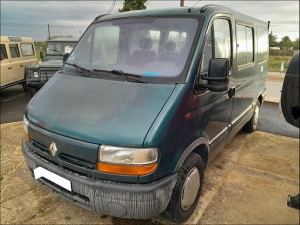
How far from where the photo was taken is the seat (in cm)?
260

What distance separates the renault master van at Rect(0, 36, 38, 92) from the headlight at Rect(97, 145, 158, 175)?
7.71m

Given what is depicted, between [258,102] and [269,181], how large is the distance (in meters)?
2.22

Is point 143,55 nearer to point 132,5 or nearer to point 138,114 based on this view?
point 138,114

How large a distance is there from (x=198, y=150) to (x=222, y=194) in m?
0.78

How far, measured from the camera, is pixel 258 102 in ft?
16.8

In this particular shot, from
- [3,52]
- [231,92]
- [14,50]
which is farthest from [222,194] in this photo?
[14,50]

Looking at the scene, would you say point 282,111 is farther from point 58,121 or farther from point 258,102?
point 258,102

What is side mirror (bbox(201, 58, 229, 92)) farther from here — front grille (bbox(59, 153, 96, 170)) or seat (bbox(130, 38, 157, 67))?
front grille (bbox(59, 153, 96, 170))

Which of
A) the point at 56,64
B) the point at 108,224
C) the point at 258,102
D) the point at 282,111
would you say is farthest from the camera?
the point at 56,64

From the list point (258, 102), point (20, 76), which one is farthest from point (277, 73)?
point (20, 76)

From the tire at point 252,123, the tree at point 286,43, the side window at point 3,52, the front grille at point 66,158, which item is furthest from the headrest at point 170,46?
the side window at point 3,52

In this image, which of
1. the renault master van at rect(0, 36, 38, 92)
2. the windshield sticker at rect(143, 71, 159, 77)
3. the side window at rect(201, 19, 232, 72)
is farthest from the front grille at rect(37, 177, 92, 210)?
the renault master van at rect(0, 36, 38, 92)

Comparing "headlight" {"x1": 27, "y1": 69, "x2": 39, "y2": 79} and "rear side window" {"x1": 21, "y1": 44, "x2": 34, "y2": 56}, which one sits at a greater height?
"rear side window" {"x1": 21, "y1": 44, "x2": 34, "y2": 56}

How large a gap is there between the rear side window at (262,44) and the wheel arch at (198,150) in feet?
8.33
